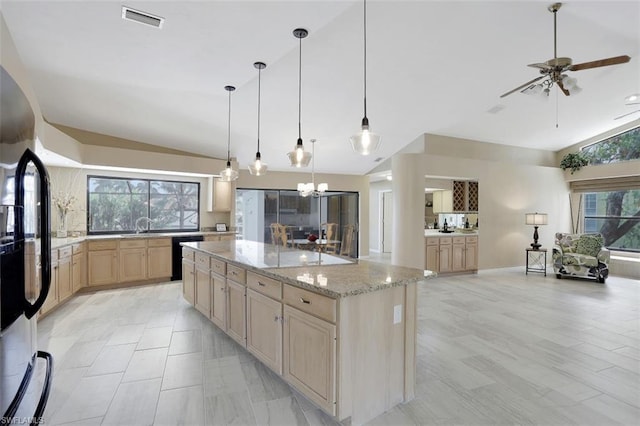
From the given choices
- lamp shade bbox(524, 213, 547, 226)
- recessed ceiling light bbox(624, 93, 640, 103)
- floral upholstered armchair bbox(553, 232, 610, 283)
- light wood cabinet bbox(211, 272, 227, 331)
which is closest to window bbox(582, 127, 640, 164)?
recessed ceiling light bbox(624, 93, 640, 103)

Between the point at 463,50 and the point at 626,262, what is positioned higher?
the point at 463,50

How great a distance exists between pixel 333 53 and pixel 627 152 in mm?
7386

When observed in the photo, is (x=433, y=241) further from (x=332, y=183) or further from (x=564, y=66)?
(x=564, y=66)

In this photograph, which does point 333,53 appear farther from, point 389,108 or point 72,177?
point 72,177

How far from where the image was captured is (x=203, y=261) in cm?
379

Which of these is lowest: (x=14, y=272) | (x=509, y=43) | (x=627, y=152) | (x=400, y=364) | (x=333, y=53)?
(x=400, y=364)

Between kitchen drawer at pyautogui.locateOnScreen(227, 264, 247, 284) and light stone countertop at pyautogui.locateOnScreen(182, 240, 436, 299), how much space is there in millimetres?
70

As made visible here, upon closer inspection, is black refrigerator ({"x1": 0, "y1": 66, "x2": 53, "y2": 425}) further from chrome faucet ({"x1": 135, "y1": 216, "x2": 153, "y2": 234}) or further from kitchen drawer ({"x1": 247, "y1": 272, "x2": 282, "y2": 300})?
chrome faucet ({"x1": 135, "y1": 216, "x2": 153, "y2": 234})

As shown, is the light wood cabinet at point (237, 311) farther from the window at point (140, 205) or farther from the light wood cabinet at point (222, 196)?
the window at point (140, 205)

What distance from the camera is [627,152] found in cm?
708

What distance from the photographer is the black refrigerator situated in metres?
0.96

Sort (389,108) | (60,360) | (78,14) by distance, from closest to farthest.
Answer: (78,14)
(60,360)
(389,108)

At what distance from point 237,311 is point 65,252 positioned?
125 inches

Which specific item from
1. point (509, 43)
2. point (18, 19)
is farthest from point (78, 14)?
point (509, 43)
